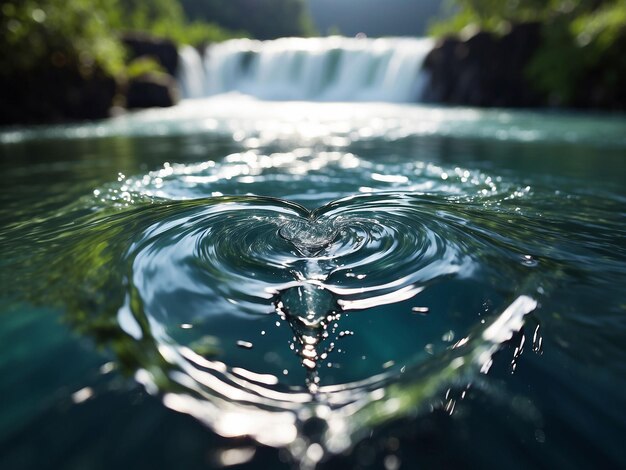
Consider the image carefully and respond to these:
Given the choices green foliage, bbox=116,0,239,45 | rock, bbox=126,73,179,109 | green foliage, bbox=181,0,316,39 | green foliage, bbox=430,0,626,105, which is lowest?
rock, bbox=126,73,179,109

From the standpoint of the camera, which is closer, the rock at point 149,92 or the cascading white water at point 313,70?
the rock at point 149,92

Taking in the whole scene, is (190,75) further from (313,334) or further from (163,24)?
(313,334)

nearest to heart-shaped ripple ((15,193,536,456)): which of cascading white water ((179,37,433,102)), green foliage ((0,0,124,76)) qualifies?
green foliage ((0,0,124,76))

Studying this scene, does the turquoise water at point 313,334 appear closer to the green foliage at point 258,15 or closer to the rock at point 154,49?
the rock at point 154,49

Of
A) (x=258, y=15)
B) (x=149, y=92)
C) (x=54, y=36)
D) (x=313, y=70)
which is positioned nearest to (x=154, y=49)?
(x=149, y=92)

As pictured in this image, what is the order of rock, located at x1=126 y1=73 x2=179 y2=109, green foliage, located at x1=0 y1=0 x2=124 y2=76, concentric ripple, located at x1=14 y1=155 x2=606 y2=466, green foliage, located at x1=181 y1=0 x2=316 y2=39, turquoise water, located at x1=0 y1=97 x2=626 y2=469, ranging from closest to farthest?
turquoise water, located at x1=0 y1=97 x2=626 y2=469 < concentric ripple, located at x1=14 y1=155 x2=606 y2=466 < green foliage, located at x1=0 y1=0 x2=124 y2=76 < rock, located at x1=126 y1=73 x2=179 y2=109 < green foliage, located at x1=181 y1=0 x2=316 y2=39

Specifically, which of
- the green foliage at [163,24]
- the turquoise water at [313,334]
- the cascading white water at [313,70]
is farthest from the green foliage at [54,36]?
the turquoise water at [313,334]

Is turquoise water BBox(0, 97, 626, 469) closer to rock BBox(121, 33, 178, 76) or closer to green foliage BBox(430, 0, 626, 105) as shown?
green foliage BBox(430, 0, 626, 105)
